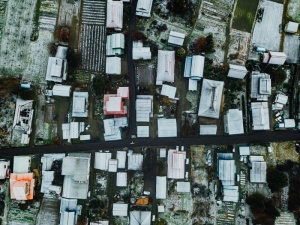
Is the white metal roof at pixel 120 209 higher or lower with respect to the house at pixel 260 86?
lower

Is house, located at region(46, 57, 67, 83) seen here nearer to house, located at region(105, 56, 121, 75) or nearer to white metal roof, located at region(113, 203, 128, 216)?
house, located at region(105, 56, 121, 75)

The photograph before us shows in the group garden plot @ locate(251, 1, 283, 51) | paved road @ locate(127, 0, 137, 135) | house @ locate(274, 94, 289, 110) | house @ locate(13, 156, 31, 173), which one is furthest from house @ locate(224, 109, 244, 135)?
house @ locate(13, 156, 31, 173)

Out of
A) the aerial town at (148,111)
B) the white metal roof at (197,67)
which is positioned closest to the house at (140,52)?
the aerial town at (148,111)

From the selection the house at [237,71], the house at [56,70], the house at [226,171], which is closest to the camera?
the house at [226,171]

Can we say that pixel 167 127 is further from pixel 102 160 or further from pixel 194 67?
pixel 102 160

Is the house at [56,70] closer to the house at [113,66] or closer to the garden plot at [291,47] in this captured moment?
the house at [113,66]

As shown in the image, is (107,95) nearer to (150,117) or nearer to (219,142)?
(150,117)

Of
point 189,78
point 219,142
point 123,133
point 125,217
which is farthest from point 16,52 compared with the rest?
point 219,142

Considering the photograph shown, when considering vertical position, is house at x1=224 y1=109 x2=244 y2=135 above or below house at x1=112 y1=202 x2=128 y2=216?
above
